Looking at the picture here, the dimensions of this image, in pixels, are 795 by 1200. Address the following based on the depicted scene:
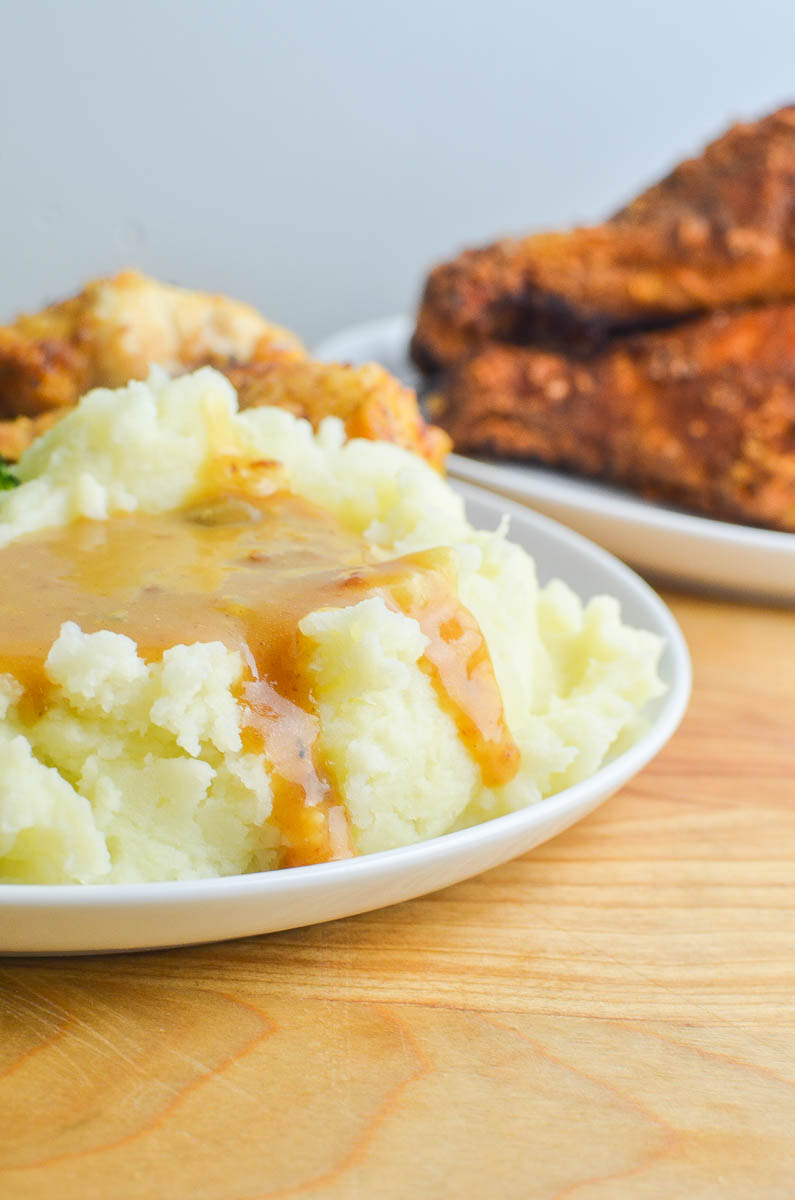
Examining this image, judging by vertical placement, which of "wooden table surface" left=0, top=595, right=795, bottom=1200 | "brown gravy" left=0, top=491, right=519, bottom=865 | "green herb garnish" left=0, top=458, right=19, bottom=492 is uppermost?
"green herb garnish" left=0, top=458, right=19, bottom=492

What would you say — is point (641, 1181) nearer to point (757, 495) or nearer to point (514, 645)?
point (514, 645)

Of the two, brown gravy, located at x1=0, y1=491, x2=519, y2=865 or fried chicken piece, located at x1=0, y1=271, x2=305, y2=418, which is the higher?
fried chicken piece, located at x1=0, y1=271, x2=305, y2=418

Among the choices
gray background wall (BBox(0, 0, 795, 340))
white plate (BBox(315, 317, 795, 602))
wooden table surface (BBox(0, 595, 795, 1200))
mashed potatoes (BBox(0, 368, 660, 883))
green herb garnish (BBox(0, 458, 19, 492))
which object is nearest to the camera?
wooden table surface (BBox(0, 595, 795, 1200))

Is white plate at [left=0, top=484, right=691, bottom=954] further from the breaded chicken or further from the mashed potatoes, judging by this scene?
the breaded chicken

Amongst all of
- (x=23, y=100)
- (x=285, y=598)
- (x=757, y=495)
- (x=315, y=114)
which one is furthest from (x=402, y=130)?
(x=285, y=598)

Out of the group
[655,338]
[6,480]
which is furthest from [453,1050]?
[655,338]

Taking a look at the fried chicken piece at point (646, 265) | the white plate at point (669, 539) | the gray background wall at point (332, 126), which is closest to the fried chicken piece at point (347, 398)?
the white plate at point (669, 539)

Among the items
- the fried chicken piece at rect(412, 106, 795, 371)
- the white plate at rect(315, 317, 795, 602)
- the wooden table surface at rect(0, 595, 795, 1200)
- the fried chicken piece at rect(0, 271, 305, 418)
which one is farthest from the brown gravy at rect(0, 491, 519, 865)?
the fried chicken piece at rect(412, 106, 795, 371)

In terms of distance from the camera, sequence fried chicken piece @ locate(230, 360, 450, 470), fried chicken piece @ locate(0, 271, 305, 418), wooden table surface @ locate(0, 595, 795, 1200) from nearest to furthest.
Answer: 1. wooden table surface @ locate(0, 595, 795, 1200)
2. fried chicken piece @ locate(230, 360, 450, 470)
3. fried chicken piece @ locate(0, 271, 305, 418)
